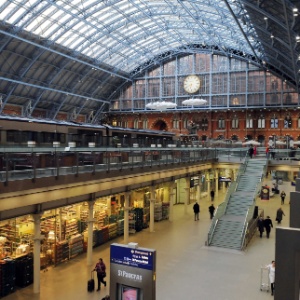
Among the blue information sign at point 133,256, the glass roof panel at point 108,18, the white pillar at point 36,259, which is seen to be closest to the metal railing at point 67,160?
the white pillar at point 36,259

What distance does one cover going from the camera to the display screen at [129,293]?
26.5 ft

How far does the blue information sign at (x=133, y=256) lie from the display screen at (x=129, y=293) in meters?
0.51

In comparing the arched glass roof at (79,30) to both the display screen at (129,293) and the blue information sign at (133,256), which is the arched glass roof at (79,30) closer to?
the blue information sign at (133,256)

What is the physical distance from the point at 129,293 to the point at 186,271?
8326mm

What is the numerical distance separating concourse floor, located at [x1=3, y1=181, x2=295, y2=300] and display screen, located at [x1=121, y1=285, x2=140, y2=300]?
536cm

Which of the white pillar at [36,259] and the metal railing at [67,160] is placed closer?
the metal railing at [67,160]

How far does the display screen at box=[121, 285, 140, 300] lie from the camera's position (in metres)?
8.06

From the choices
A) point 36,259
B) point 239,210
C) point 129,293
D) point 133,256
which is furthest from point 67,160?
point 239,210

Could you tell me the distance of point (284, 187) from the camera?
1789 inches

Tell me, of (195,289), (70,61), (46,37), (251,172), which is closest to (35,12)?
(46,37)

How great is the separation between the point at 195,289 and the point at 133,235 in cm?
873

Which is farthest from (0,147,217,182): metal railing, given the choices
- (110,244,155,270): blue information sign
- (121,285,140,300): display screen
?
(121,285,140,300): display screen

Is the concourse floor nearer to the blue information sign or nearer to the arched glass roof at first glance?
the blue information sign

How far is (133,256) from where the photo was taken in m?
8.10
